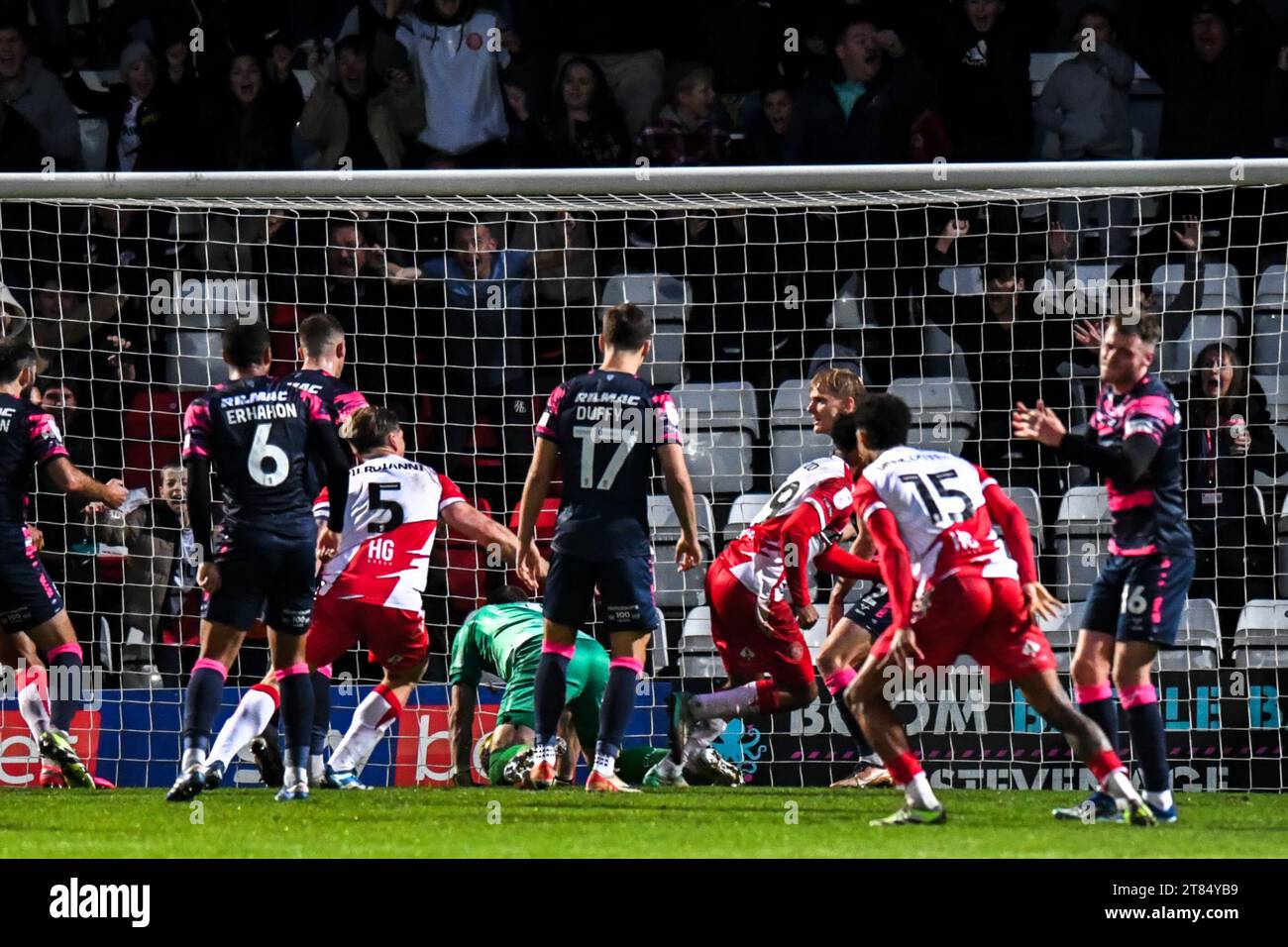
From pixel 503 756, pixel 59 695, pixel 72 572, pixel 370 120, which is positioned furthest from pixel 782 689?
pixel 370 120

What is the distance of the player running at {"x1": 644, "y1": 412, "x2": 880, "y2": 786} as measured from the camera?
8828 mm

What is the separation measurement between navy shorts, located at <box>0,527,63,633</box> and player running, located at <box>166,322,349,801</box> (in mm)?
1485

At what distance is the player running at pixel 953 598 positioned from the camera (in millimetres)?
6637

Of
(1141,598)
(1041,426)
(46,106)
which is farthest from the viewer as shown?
(46,106)

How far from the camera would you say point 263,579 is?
7.63 meters

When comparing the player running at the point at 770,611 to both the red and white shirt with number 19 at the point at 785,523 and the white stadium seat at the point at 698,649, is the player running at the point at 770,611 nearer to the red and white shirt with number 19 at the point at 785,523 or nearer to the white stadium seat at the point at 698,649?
the red and white shirt with number 19 at the point at 785,523

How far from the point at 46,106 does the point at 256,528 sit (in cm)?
637

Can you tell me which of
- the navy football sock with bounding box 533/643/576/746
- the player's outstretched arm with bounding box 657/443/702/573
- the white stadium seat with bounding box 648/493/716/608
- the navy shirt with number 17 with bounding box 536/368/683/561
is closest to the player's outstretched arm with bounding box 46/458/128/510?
the navy shirt with number 17 with bounding box 536/368/683/561

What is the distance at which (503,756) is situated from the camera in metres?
8.87

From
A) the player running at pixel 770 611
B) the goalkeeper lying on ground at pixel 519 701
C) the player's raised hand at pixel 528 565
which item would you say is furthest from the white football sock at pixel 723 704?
the player's raised hand at pixel 528 565

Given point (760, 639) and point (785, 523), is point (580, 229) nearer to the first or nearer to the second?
point (785, 523)

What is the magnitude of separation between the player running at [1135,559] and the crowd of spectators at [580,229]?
2803 mm

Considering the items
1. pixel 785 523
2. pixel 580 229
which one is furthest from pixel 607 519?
pixel 580 229

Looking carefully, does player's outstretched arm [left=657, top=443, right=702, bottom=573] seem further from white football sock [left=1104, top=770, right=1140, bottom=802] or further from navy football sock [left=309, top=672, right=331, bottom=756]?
white football sock [left=1104, top=770, right=1140, bottom=802]
